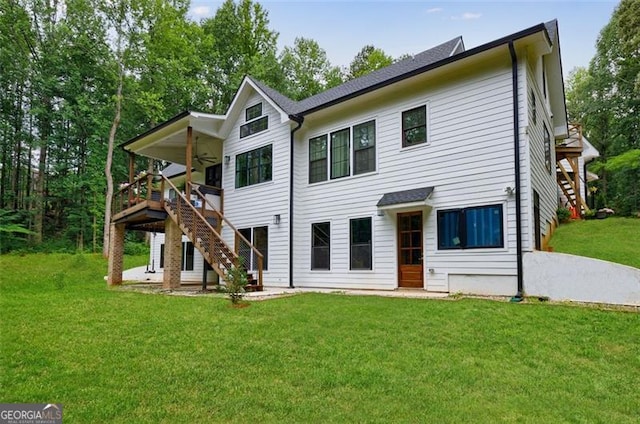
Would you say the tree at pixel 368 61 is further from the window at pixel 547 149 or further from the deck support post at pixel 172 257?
the deck support post at pixel 172 257

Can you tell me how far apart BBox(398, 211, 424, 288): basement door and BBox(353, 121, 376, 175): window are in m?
1.79

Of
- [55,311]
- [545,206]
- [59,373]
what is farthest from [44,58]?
[545,206]

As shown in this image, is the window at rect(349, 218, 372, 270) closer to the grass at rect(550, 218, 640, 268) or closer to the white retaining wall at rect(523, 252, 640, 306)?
the white retaining wall at rect(523, 252, 640, 306)

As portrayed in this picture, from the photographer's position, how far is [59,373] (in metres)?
4.16

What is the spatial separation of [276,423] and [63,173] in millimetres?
28650

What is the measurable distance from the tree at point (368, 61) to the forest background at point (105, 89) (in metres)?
0.49

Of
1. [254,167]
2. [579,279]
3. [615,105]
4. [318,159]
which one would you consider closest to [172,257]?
[254,167]

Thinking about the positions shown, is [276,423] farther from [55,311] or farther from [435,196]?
[435,196]

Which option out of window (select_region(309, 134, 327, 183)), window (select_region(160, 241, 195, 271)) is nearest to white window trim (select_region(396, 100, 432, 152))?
window (select_region(309, 134, 327, 183))

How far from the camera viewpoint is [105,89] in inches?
1001

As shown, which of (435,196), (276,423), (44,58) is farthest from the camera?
(44,58)

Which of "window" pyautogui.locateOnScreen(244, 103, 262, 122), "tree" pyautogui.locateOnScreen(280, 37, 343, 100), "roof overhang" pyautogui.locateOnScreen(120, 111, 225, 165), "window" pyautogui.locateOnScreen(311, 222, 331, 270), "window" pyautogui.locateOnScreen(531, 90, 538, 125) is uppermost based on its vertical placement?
"tree" pyautogui.locateOnScreen(280, 37, 343, 100)
